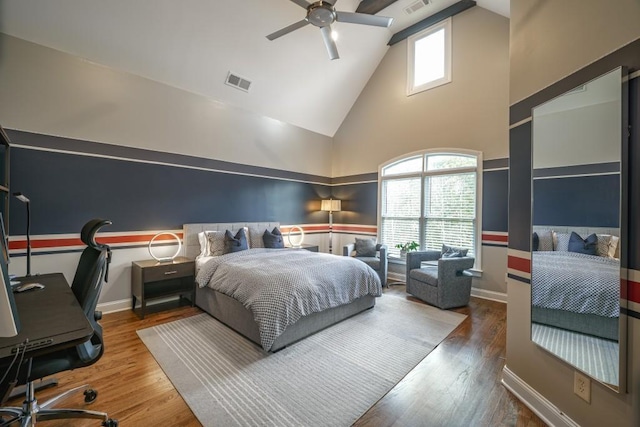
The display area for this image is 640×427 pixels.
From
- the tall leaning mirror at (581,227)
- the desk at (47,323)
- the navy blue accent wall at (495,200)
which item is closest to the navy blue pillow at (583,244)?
the tall leaning mirror at (581,227)

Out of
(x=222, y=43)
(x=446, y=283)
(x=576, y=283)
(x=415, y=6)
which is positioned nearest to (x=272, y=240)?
(x=446, y=283)

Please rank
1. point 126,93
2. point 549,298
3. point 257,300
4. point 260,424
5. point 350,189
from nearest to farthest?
point 260,424, point 549,298, point 257,300, point 126,93, point 350,189

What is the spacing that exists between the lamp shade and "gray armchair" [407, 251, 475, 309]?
2679mm

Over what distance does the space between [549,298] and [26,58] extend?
5744 mm

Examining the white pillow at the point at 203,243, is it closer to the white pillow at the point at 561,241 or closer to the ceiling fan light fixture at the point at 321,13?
the ceiling fan light fixture at the point at 321,13

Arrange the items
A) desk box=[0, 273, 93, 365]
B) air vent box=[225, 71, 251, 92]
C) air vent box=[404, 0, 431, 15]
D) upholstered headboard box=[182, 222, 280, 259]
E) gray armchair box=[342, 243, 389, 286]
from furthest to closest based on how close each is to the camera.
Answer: gray armchair box=[342, 243, 389, 286] < air vent box=[404, 0, 431, 15] < air vent box=[225, 71, 251, 92] < upholstered headboard box=[182, 222, 280, 259] < desk box=[0, 273, 93, 365]

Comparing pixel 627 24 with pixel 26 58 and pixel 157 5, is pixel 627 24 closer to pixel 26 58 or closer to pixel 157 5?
pixel 157 5

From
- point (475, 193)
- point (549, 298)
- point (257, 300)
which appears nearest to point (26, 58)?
point (257, 300)

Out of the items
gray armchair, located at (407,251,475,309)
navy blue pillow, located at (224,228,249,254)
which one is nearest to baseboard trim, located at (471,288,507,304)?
gray armchair, located at (407,251,475,309)

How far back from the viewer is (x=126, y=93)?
3.73 metres

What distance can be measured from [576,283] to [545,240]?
0.33m

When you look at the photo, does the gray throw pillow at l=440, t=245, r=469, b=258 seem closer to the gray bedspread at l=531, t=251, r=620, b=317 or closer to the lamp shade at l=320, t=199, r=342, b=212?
the gray bedspread at l=531, t=251, r=620, b=317

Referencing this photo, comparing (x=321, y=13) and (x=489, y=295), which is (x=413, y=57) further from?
(x=489, y=295)

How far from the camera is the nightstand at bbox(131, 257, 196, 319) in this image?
138 inches
